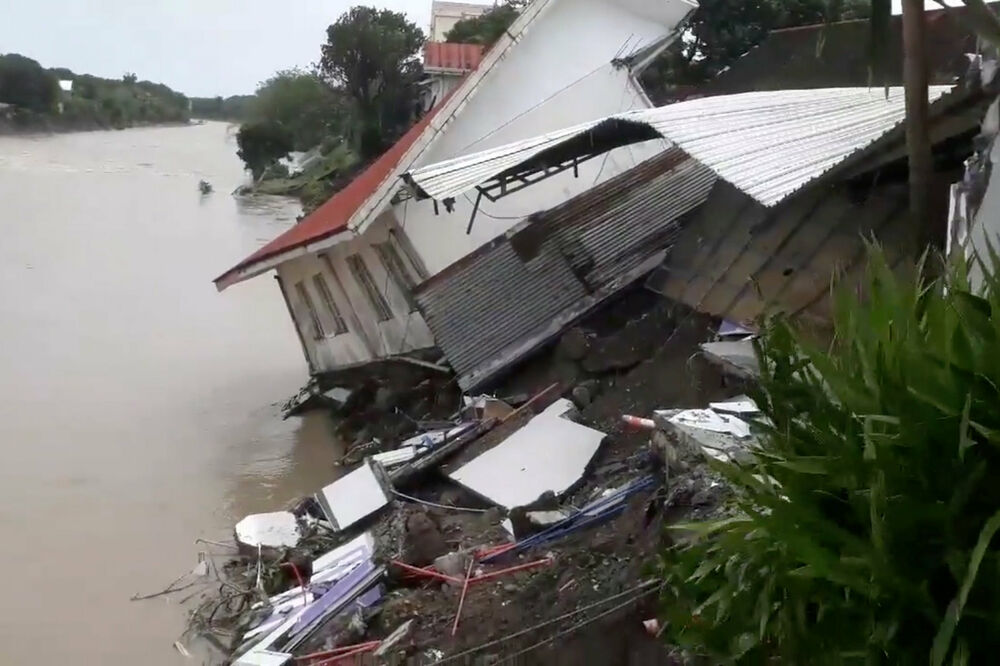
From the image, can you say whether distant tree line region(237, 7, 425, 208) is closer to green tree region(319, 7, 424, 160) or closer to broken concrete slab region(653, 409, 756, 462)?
green tree region(319, 7, 424, 160)

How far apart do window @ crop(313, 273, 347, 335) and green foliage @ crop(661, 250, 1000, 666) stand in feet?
28.4

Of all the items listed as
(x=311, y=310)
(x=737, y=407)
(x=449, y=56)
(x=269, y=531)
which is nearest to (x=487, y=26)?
(x=449, y=56)

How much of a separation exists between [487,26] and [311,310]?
679 inches

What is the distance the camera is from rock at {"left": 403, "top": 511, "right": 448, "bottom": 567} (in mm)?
5855

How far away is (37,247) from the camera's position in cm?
2352

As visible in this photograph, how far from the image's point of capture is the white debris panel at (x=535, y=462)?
614cm

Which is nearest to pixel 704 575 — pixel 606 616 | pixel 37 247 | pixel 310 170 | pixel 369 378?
pixel 606 616

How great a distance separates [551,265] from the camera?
8.97 metres

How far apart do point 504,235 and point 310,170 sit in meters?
28.7

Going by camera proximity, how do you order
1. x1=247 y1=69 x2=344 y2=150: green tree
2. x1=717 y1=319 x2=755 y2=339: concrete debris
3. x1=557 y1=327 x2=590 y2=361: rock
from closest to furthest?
x1=717 y1=319 x2=755 y2=339: concrete debris < x1=557 y1=327 x2=590 y2=361: rock < x1=247 y1=69 x2=344 y2=150: green tree

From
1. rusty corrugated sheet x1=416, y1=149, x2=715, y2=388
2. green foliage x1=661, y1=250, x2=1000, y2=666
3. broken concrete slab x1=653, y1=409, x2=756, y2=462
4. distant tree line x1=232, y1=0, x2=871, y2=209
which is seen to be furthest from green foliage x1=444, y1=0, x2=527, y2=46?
green foliage x1=661, y1=250, x2=1000, y2=666

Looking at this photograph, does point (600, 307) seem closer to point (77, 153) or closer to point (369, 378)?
point (369, 378)

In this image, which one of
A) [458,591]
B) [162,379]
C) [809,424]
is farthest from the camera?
[162,379]

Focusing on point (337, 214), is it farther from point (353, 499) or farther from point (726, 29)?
point (726, 29)
